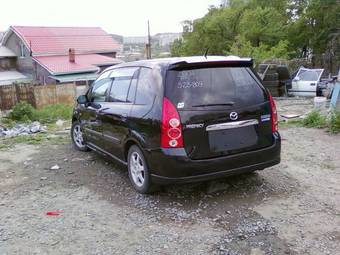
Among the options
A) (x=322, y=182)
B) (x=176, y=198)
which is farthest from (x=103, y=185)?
(x=322, y=182)

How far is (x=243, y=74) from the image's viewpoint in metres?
4.66

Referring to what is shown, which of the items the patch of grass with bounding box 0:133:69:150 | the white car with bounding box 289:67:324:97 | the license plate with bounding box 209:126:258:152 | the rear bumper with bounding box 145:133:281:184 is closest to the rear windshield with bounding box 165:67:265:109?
the license plate with bounding box 209:126:258:152

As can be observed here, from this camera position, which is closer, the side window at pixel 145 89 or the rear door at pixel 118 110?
the side window at pixel 145 89

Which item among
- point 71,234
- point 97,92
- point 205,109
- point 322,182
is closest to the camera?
point 71,234

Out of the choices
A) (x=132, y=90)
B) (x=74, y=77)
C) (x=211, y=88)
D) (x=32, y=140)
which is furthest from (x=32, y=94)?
(x=211, y=88)

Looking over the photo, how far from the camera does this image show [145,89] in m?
4.66

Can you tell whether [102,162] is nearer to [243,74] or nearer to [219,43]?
[243,74]

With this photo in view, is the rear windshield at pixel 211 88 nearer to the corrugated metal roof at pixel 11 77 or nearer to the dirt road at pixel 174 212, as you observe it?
the dirt road at pixel 174 212

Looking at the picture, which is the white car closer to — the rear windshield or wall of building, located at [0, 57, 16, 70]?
the rear windshield

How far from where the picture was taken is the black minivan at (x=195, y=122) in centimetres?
420

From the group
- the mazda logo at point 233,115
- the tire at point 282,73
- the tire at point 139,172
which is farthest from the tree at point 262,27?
the mazda logo at point 233,115

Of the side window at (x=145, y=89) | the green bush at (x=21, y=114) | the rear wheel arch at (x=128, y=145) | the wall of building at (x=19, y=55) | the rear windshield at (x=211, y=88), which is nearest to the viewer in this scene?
the rear windshield at (x=211, y=88)

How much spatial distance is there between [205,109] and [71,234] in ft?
6.32

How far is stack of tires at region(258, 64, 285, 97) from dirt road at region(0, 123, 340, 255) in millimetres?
9650
